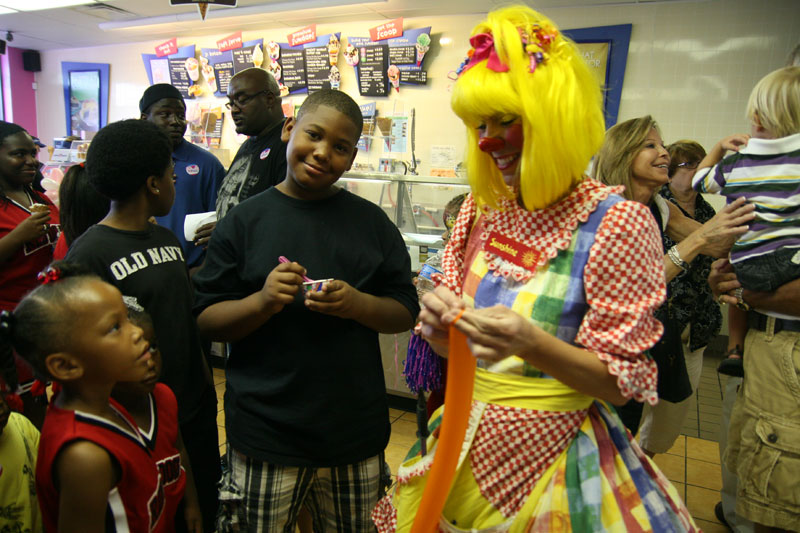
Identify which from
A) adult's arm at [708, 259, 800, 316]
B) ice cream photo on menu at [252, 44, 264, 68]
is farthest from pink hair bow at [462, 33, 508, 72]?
ice cream photo on menu at [252, 44, 264, 68]

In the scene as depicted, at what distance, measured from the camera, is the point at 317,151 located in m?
1.46

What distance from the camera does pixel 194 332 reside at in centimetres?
180

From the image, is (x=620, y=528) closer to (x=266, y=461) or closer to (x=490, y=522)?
(x=490, y=522)

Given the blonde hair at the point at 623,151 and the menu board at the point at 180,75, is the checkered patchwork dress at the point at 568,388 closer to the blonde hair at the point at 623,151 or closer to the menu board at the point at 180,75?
the blonde hair at the point at 623,151

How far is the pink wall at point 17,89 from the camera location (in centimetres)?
971

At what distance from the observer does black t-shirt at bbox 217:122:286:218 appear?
101 inches

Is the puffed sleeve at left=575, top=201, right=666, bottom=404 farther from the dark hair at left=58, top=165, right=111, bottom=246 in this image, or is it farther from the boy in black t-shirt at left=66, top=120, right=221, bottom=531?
the dark hair at left=58, top=165, right=111, bottom=246

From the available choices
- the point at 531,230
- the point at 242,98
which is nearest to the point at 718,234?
the point at 531,230

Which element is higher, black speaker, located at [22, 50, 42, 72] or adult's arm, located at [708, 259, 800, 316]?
black speaker, located at [22, 50, 42, 72]

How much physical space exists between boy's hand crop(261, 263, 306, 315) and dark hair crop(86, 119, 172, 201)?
715 mm

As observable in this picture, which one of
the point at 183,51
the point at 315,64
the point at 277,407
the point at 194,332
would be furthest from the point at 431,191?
the point at 183,51

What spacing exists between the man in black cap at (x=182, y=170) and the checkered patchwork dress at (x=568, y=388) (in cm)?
215

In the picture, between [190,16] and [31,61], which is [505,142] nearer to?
[190,16]

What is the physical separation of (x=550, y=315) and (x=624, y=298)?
0.46ft
